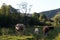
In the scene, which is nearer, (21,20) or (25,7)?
(21,20)

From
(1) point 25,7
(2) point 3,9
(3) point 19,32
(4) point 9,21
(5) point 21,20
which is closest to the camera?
(3) point 19,32

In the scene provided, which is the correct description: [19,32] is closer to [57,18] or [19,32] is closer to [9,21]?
[9,21]

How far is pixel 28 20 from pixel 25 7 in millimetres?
11476

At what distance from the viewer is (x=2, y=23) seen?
1149 inches

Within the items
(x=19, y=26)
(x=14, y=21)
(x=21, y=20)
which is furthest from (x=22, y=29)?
(x=21, y=20)

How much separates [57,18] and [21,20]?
8.14 metres

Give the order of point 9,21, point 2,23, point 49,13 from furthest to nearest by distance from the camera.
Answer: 1. point 49,13
2. point 9,21
3. point 2,23

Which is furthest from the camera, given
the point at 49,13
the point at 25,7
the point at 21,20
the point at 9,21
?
the point at 49,13

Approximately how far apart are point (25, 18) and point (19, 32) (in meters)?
15.1

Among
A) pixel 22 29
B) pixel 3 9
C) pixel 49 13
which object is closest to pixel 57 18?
pixel 3 9

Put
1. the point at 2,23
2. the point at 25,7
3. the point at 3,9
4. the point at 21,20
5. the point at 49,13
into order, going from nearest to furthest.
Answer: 1. the point at 2,23
2. the point at 21,20
3. the point at 3,9
4. the point at 25,7
5. the point at 49,13

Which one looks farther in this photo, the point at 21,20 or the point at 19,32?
the point at 21,20

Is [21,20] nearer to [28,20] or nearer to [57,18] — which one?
[28,20]

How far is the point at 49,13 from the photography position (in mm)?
84062
